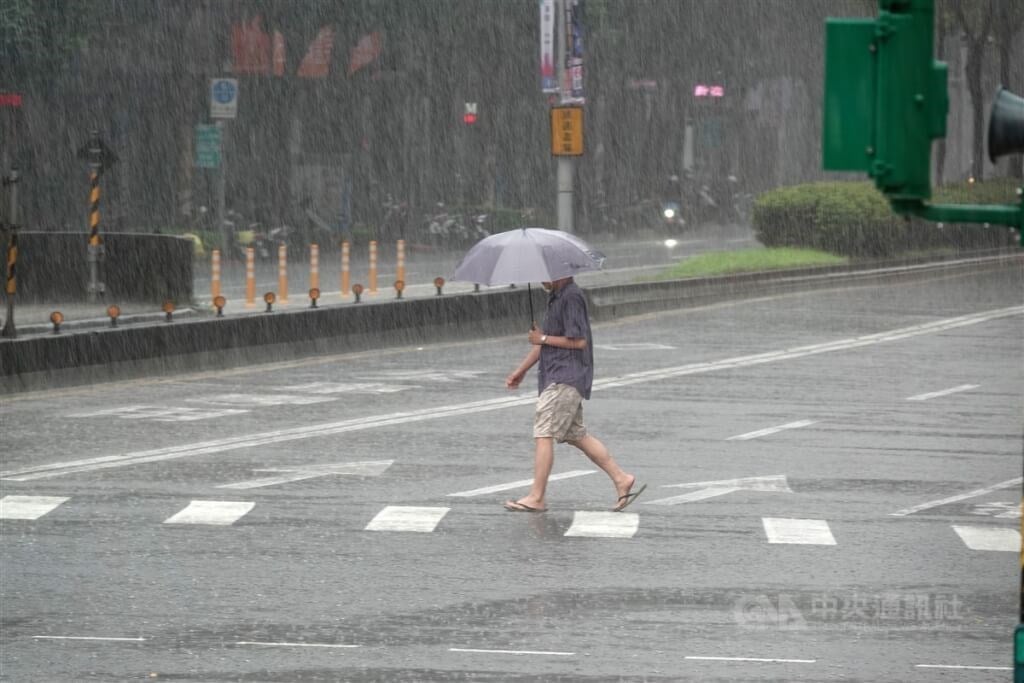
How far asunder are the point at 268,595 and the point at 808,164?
73.1 m

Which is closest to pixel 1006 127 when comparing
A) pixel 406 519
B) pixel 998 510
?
pixel 406 519

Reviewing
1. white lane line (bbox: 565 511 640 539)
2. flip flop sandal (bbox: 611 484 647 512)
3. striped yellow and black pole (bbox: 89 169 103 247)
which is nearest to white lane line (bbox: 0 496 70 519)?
white lane line (bbox: 565 511 640 539)

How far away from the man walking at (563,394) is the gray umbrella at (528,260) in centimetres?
17

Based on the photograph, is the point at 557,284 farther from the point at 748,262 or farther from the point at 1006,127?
the point at 748,262

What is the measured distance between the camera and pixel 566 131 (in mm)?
31578

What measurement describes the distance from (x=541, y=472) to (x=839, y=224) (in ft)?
95.5

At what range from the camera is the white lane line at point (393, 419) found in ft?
48.1

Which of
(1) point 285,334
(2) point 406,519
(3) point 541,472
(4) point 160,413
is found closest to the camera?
(2) point 406,519

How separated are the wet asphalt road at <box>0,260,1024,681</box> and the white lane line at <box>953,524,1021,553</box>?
0.04m

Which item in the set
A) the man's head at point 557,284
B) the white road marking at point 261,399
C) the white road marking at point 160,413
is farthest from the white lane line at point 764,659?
the white road marking at point 261,399

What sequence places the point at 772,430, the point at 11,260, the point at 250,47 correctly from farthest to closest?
the point at 250,47 → the point at 11,260 → the point at 772,430

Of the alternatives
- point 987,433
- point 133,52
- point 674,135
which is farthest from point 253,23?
point 987,433

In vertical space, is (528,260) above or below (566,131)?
below

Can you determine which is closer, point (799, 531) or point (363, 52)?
point (799, 531)
